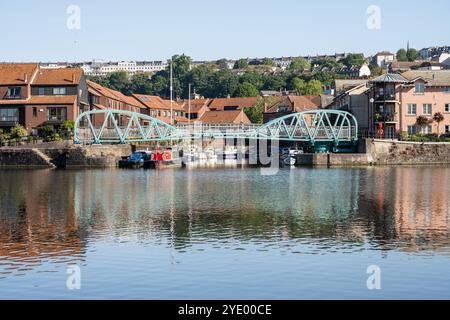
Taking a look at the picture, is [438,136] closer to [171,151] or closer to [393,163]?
[393,163]

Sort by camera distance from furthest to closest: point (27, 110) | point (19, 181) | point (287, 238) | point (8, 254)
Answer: point (27, 110), point (19, 181), point (287, 238), point (8, 254)

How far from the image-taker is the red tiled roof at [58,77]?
101875 mm

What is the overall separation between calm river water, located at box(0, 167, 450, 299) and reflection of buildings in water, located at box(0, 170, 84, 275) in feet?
0.21

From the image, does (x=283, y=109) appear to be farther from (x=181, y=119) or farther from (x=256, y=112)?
(x=181, y=119)

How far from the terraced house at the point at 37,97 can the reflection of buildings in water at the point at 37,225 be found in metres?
36.4

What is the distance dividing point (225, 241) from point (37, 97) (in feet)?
240

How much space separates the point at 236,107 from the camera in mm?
161125

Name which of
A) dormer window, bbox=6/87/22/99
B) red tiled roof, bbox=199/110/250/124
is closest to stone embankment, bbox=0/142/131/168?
dormer window, bbox=6/87/22/99

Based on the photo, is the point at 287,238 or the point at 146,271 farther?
the point at 287,238

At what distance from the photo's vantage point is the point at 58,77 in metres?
103

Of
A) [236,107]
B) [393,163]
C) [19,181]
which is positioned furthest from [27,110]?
[236,107]

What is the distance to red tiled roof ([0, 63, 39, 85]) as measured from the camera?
102 m

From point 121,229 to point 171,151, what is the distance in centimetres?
6167
